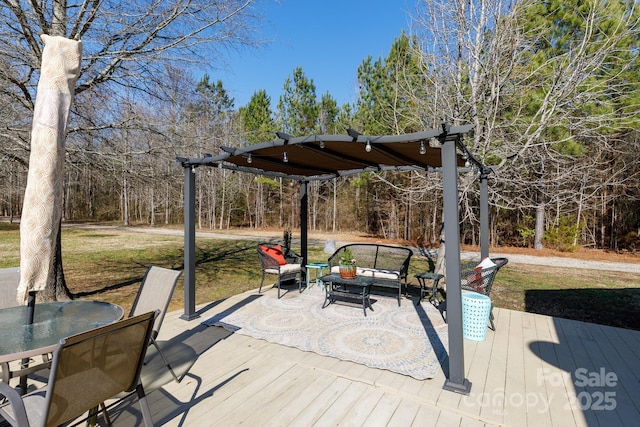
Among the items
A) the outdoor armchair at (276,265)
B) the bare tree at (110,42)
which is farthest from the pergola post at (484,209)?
the bare tree at (110,42)

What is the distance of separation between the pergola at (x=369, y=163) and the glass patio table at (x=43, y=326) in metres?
1.69

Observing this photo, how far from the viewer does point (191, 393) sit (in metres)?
2.43

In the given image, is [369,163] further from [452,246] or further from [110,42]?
[110,42]

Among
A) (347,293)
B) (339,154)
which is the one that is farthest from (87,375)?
(347,293)

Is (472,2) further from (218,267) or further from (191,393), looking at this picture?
(218,267)

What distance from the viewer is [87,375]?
152cm

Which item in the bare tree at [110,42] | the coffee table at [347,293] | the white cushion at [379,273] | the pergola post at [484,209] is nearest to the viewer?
the bare tree at [110,42]

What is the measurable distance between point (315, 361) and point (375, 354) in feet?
1.97

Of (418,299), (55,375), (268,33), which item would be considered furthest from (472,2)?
(55,375)

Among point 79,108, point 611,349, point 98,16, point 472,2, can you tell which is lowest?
point 611,349

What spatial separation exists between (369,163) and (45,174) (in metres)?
3.90

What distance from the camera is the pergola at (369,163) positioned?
2.64 m

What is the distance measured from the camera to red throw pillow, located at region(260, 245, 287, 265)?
17.8 ft

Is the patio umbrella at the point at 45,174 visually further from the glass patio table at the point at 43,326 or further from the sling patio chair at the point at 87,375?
the sling patio chair at the point at 87,375
